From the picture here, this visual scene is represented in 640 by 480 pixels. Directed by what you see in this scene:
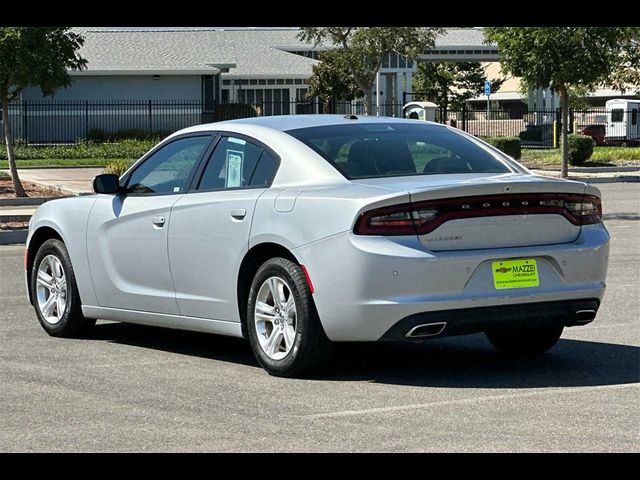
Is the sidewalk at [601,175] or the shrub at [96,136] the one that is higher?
the shrub at [96,136]

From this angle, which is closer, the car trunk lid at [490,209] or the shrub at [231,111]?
the car trunk lid at [490,209]

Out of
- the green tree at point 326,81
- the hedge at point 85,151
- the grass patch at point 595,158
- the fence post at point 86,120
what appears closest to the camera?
the grass patch at point 595,158

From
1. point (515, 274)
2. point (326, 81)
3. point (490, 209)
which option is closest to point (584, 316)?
point (515, 274)

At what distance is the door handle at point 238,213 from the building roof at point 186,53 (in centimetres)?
4825

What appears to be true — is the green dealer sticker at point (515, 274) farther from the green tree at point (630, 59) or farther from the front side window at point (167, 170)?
the green tree at point (630, 59)

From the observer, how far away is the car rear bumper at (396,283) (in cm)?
802

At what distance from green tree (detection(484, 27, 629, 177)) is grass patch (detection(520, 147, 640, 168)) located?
6048mm

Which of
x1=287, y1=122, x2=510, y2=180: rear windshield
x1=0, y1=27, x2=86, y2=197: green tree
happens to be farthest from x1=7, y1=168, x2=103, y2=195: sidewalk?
x1=287, y1=122, x2=510, y2=180: rear windshield

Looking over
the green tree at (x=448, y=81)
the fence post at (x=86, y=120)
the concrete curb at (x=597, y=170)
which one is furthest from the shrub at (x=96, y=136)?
the green tree at (x=448, y=81)

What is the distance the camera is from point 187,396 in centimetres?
797
